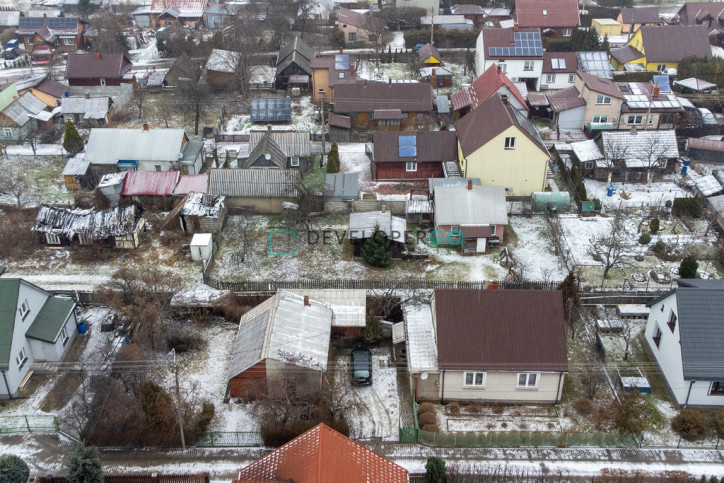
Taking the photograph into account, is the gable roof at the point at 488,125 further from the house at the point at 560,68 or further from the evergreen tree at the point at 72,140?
the evergreen tree at the point at 72,140

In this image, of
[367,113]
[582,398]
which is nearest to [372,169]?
[367,113]

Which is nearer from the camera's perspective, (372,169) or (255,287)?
(255,287)

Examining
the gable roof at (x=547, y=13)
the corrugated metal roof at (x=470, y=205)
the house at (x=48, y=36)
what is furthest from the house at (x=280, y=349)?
the house at (x=48, y=36)

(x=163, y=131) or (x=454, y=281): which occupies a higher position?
(x=163, y=131)

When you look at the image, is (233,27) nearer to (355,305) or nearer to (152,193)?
(152,193)

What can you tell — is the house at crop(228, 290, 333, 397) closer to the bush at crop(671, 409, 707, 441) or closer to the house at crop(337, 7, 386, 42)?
the bush at crop(671, 409, 707, 441)

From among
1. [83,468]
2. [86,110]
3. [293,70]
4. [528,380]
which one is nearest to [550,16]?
[293,70]

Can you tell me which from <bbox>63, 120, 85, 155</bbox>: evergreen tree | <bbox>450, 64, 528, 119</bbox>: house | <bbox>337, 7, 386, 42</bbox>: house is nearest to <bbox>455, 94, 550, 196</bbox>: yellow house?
<bbox>450, 64, 528, 119</bbox>: house
